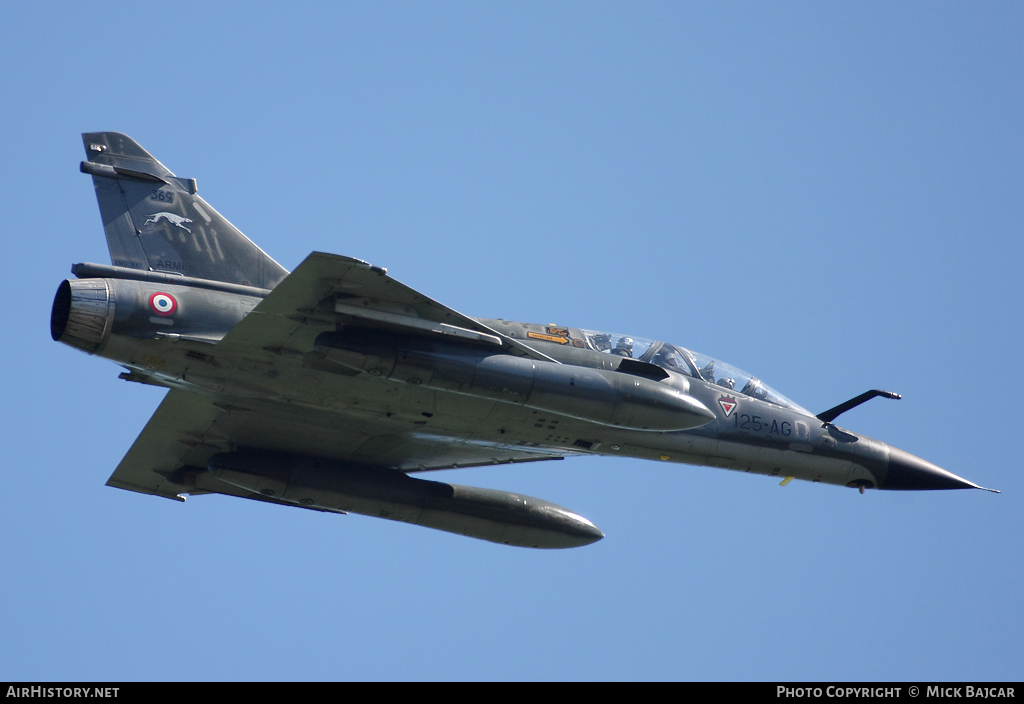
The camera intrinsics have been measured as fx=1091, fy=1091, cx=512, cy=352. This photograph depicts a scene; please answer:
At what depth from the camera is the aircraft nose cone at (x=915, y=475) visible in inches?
800

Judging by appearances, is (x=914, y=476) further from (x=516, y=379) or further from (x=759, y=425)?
(x=516, y=379)

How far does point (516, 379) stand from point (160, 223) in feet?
19.8

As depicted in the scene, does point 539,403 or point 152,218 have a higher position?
point 152,218

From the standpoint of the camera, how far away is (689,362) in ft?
63.6

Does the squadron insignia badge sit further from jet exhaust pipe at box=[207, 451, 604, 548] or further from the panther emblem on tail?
the panther emblem on tail

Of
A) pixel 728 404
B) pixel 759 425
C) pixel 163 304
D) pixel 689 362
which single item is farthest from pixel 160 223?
pixel 759 425

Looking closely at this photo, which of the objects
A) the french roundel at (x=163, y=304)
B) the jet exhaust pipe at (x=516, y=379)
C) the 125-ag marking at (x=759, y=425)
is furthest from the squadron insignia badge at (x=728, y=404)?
the french roundel at (x=163, y=304)

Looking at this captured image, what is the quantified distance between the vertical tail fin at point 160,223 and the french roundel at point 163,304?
3.36 feet

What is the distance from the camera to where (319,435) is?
19.0 meters

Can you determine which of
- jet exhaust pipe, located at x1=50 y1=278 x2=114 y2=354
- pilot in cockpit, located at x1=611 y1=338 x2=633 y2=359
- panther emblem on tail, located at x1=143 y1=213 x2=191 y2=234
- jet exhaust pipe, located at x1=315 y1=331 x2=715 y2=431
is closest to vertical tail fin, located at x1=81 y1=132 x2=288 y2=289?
panther emblem on tail, located at x1=143 y1=213 x2=191 y2=234
